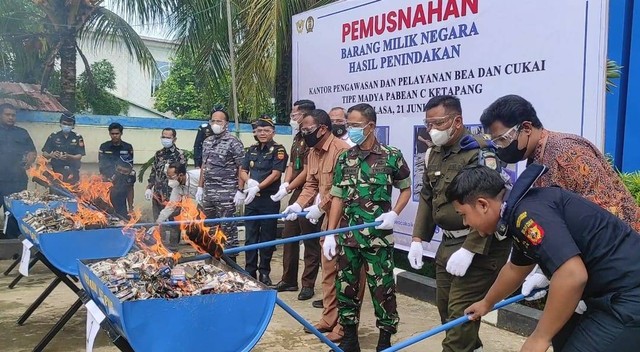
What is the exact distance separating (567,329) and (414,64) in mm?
3765

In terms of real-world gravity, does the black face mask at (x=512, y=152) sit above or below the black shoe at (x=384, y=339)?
above

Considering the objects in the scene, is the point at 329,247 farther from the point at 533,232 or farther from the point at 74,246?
the point at 533,232

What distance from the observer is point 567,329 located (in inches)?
90.8

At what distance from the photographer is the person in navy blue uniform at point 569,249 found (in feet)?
6.04

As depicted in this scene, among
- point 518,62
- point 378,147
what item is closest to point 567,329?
point 378,147

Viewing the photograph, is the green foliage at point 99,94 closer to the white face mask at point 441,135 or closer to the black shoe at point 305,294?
the black shoe at point 305,294

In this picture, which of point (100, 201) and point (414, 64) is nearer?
point (100, 201)

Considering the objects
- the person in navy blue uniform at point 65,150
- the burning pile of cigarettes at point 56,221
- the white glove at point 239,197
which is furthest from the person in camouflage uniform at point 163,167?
the burning pile of cigarettes at point 56,221

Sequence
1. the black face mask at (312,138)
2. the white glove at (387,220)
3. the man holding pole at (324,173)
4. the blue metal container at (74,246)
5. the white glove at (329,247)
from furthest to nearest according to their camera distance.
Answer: the black face mask at (312,138) < the man holding pole at (324,173) < the white glove at (329,247) < the white glove at (387,220) < the blue metal container at (74,246)

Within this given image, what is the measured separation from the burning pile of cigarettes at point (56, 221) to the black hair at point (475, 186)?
2588mm

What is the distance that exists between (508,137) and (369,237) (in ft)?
4.47

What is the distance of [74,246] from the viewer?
11.9ft

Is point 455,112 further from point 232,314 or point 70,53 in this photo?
point 70,53

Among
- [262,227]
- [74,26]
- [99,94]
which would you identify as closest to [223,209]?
[262,227]
